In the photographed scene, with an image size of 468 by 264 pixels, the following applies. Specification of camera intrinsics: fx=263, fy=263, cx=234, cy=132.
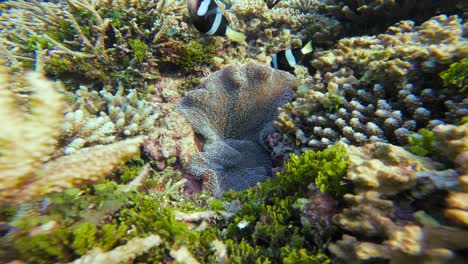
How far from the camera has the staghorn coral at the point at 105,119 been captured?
8.54ft

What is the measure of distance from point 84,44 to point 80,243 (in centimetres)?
294

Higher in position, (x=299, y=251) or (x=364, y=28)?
(x=364, y=28)

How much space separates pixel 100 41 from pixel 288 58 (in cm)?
261

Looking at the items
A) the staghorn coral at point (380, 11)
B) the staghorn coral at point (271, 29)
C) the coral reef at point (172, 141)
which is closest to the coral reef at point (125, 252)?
the coral reef at point (172, 141)

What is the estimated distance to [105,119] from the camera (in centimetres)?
288

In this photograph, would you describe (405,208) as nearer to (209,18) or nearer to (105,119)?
(105,119)

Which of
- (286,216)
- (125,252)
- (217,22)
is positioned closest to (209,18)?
(217,22)

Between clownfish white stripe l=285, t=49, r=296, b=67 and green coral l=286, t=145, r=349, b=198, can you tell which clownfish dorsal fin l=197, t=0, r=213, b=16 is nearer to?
clownfish white stripe l=285, t=49, r=296, b=67

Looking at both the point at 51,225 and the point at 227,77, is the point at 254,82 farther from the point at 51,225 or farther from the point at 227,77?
the point at 51,225

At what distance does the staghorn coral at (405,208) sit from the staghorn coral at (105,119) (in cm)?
228

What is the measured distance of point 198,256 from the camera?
172cm

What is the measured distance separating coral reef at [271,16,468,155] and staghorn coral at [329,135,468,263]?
0.67 metres

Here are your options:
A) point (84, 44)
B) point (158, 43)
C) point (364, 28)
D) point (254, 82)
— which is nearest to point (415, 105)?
point (254, 82)

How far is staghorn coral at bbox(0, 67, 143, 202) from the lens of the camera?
4.22 feet
